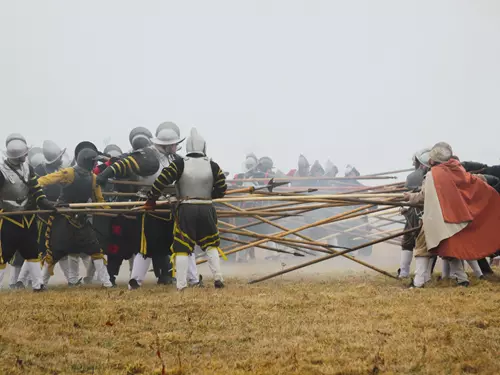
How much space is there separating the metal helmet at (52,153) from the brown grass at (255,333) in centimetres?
566

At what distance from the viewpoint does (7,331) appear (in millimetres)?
6012

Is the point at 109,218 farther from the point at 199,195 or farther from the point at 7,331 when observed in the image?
the point at 7,331

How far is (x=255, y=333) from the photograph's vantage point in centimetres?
621

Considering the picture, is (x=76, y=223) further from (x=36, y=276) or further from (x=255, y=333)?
(x=255, y=333)

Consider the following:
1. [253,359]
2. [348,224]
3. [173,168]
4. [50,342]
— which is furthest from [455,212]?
[348,224]

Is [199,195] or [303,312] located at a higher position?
[199,195]

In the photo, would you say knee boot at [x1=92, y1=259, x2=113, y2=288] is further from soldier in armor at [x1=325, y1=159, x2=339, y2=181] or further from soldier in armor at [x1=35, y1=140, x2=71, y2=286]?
soldier in armor at [x1=325, y1=159, x2=339, y2=181]

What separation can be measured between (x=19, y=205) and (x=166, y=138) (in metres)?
2.23

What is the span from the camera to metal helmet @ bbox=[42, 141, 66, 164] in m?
13.8

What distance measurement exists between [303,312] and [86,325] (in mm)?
2089

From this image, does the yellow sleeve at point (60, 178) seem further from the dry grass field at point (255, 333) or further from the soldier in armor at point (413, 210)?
the soldier in armor at point (413, 210)

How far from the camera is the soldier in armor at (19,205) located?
970cm

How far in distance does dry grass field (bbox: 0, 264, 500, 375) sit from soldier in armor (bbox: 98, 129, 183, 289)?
→ 173 centimetres

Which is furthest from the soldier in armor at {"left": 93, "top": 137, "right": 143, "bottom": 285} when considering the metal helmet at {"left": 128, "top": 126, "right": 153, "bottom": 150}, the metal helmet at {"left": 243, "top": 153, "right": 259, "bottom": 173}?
the metal helmet at {"left": 243, "top": 153, "right": 259, "bottom": 173}
